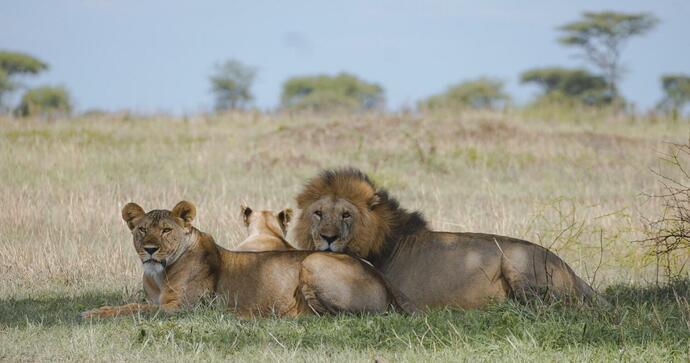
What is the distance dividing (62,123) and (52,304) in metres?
11.1

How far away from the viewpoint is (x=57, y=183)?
12.2 m

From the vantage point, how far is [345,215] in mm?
6383

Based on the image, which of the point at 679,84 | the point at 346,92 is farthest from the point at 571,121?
the point at 346,92

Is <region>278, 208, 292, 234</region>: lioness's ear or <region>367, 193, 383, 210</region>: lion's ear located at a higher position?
<region>367, 193, 383, 210</region>: lion's ear

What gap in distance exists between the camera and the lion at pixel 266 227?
7113mm

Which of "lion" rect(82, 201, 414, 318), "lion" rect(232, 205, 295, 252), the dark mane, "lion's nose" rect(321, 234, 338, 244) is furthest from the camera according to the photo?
"lion" rect(232, 205, 295, 252)

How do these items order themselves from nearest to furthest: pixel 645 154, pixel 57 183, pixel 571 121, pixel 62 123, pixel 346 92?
pixel 57 183, pixel 645 154, pixel 62 123, pixel 571 121, pixel 346 92

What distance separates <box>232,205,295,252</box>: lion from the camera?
711 cm

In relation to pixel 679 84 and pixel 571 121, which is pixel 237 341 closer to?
pixel 571 121

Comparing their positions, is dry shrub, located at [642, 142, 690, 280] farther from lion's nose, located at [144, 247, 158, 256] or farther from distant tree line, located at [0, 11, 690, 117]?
distant tree line, located at [0, 11, 690, 117]

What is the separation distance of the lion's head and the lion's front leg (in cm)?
92

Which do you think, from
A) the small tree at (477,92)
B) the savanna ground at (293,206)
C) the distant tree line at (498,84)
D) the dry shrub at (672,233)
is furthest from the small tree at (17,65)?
the dry shrub at (672,233)

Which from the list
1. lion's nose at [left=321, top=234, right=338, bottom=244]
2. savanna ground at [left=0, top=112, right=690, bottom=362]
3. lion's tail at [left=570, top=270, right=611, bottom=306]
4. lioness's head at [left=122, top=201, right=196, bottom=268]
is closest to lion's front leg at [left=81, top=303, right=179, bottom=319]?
savanna ground at [left=0, top=112, right=690, bottom=362]

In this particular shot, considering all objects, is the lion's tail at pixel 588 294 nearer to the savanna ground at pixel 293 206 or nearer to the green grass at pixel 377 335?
the green grass at pixel 377 335
